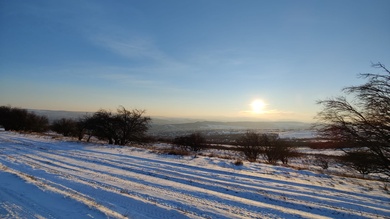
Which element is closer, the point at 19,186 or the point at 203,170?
the point at 19,186

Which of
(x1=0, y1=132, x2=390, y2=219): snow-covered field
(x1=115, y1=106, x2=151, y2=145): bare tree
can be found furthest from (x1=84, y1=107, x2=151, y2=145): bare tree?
(x1=0, y1=132, x2=390, y2=219): snow-covered field

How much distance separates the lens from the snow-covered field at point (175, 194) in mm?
6484

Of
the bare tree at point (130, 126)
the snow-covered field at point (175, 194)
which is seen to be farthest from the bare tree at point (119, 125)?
the snow-covered field at point (175, 194)

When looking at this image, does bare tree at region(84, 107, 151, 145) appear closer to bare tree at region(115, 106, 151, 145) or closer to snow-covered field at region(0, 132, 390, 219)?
bare tree at region(115, 106, 151, 145)

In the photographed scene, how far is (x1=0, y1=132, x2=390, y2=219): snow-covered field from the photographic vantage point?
21.3 feet

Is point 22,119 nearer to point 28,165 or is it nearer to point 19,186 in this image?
point 28,165

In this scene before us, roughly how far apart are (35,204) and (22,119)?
62526 millimetres

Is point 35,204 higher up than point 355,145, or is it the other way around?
point 355,145

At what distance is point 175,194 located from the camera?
825cm

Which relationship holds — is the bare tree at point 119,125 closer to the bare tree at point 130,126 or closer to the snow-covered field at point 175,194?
the bare tree at point 130,126

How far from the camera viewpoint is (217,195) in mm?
8422

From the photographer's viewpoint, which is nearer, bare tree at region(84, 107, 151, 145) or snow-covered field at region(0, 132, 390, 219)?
snow-covered field at region(0, 132, 390, 219)

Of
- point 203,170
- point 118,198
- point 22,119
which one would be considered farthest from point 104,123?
point 22,119

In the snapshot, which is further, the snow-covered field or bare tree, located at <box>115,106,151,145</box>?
bare tree, located at <box>115,106,151,145</box>
